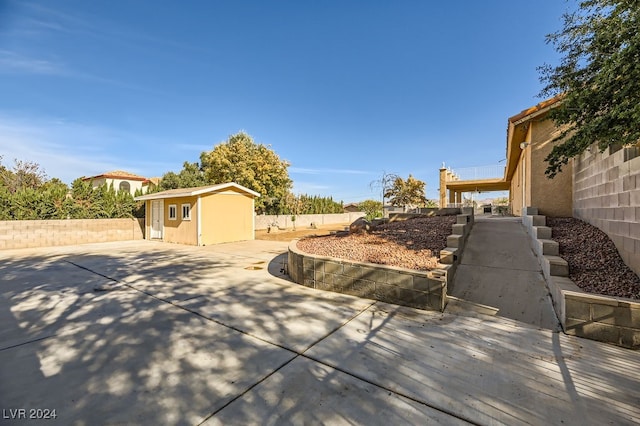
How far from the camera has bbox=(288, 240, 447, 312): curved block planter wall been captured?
380cm

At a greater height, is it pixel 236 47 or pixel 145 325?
pixel 236 47

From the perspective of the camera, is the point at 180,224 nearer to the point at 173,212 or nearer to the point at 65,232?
the point at 173,212

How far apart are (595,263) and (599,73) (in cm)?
274

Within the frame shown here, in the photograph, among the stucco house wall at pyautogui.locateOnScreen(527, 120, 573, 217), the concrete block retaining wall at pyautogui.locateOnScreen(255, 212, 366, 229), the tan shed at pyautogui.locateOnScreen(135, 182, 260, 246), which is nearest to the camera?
the stucco house wall at pyautogui.locateOnScreen(527, 120, 573, 217)

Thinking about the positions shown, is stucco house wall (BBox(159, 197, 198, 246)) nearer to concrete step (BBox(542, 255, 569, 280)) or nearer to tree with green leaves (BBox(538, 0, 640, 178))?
concrete step (BBox(542, 255, 569, 280))

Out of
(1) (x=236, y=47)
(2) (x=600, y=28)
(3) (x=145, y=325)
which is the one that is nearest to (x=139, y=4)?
(1) (x=236, y=47)

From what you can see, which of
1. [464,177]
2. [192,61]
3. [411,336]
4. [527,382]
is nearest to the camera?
[527,382]

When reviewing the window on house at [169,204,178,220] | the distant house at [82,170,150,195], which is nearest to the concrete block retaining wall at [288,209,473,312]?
the window on house at [169,204,178,220]

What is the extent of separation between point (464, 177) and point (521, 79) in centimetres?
1125

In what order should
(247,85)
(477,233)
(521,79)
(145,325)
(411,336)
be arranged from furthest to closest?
1. (247,85)
2. (521,79)
3. (477,233)
4. (145,325)
5. (411,336)

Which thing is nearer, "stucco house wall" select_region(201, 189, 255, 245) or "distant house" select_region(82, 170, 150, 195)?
"stucco house wall" select_region(201, 189, 255, 245)

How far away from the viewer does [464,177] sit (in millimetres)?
18172

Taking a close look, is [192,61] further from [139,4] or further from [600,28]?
[600,28]

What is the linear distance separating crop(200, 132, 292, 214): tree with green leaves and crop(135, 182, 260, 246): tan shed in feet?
18.1
